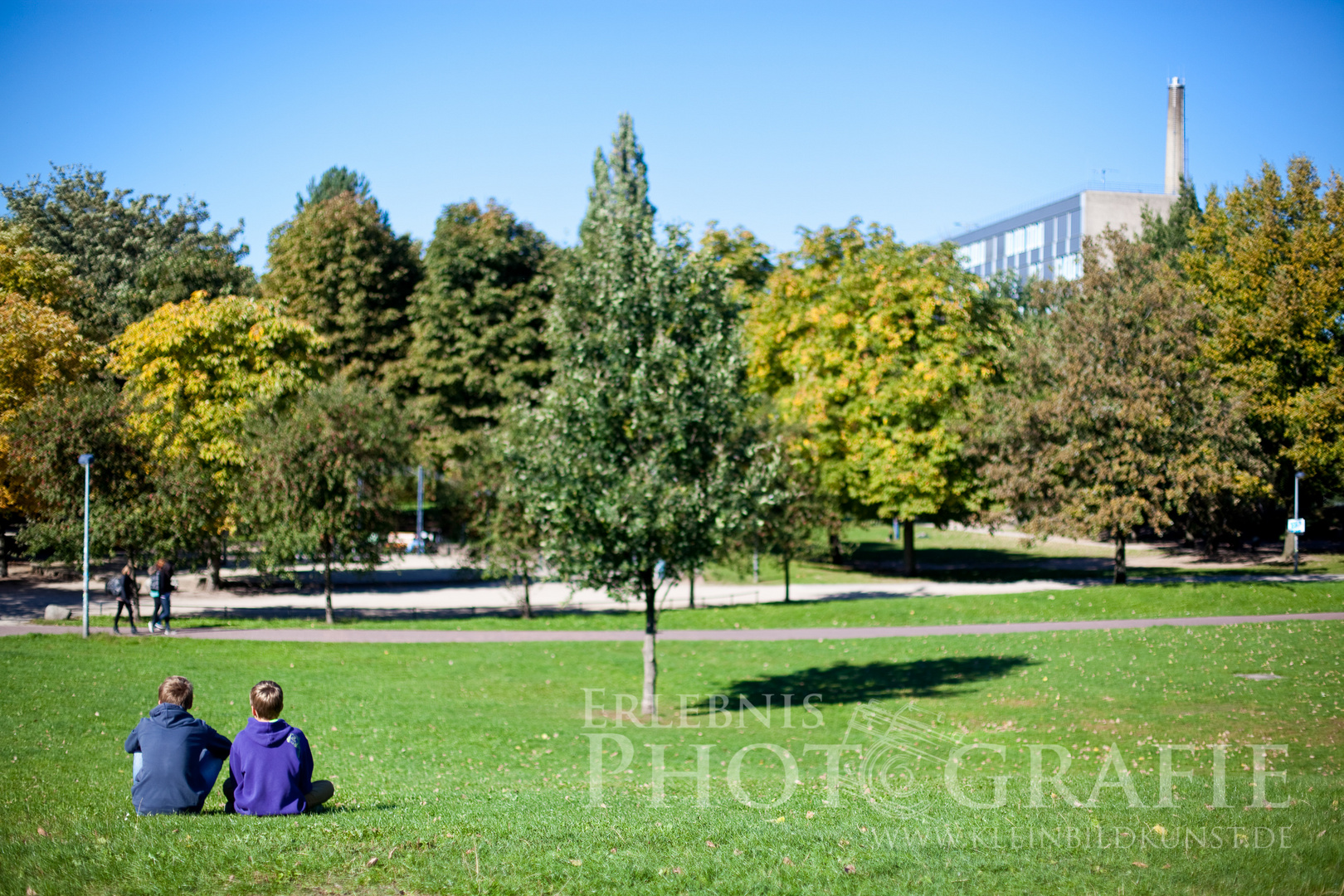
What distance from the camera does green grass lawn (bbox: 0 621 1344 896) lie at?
22.5 feet

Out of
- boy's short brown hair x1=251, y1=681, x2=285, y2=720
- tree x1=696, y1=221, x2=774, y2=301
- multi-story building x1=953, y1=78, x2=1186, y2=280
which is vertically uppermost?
multi-story building x1=953, y1=78, x2=1186, y2=280

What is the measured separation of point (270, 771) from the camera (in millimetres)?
7559

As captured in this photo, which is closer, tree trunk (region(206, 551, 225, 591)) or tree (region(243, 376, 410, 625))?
tree (region(243, 376, 410, 625))

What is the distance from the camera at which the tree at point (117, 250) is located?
44.8 meters

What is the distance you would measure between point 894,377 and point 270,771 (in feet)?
111

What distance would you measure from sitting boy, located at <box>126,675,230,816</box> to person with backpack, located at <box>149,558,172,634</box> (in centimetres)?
1883

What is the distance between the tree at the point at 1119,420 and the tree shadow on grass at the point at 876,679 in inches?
451

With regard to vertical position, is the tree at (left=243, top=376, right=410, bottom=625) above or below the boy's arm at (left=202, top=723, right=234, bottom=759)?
Result: above

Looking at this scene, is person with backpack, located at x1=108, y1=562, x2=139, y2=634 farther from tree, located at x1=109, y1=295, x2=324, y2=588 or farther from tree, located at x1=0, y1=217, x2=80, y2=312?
tree, located at x1=0, y1=217, x2=80, y2=312

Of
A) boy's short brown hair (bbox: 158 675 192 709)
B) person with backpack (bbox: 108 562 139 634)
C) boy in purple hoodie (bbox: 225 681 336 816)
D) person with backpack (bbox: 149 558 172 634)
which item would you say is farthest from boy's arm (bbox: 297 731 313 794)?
person with backpack (bbox: 149 558 172 634)

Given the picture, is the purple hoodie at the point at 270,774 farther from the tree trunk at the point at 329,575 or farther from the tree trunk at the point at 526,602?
the tree trunk at the point at 526,602

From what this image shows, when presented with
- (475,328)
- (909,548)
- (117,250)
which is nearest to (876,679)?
(909,548)

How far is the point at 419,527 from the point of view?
50125mm

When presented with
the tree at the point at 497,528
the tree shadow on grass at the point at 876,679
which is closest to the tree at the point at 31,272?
the tree at the point at 497,528
